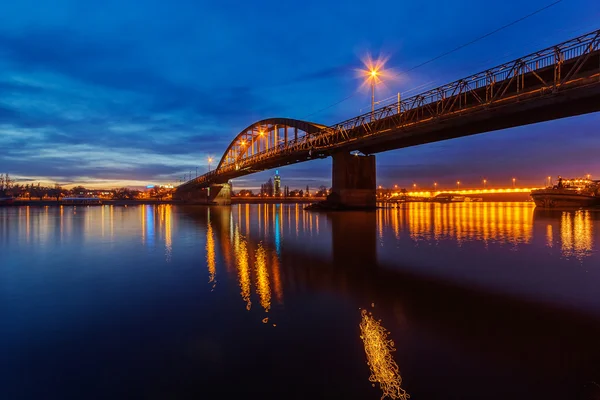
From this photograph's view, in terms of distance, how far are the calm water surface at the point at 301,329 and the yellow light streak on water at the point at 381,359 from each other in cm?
2

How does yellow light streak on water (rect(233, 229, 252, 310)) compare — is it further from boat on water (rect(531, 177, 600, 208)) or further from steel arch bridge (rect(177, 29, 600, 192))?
boat on water (rect(531, 177, 600, 208))

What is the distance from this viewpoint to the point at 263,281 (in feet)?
32.7

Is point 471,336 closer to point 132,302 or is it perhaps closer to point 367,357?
point 367,357

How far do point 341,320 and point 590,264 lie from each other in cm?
1096

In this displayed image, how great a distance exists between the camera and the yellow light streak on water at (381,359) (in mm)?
4355

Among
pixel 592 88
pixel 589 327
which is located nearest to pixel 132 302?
pixel 589 327

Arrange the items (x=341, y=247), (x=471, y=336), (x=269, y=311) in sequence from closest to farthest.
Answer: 1. (x=471, y=336)
2. (x=269, y=311)
3. (x=341, y=247)

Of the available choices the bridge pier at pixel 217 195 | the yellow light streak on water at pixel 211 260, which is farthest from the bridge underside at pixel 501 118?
the bridge pier at pixel 217 195

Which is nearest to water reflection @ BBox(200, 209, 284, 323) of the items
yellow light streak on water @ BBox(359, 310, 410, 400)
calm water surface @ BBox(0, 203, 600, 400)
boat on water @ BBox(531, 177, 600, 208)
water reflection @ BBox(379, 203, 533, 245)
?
calm water surface @ BBox(0, 203, 600, 400)

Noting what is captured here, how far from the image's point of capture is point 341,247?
54.7ft

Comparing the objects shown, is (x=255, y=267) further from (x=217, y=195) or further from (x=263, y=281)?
(x=217, y=195)

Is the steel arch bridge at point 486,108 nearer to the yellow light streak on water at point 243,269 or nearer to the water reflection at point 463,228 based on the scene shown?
the water reflection at point 463,228

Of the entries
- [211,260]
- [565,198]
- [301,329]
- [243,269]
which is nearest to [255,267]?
[243,269]

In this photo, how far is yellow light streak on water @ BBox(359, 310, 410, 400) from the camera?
4355 millimetres
